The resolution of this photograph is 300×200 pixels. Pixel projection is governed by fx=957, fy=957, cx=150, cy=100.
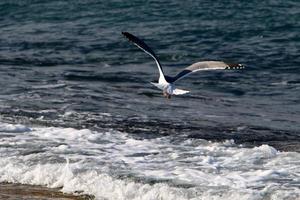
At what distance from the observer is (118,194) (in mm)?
11078

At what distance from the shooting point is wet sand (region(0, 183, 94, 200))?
436 inches

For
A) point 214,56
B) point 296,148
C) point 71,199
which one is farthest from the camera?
point 214,56

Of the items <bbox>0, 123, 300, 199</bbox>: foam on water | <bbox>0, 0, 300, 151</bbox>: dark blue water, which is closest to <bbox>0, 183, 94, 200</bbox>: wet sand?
<bbox>0, 123, 300, 199</bbox>: foam on water

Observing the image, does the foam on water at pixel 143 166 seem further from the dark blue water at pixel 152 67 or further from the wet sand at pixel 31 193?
the dark blue water at pixel 152 67

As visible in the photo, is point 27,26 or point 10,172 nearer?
point 10,172

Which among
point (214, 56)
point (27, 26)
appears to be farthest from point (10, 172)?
point (27, 26)

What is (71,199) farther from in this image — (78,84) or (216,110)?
(78,84)

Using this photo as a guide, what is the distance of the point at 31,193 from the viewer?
444 inches

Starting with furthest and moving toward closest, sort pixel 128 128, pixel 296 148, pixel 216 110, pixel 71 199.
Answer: pixel 216 110 → pixel 128 128 → pixel 296 148 → pixel 71 199

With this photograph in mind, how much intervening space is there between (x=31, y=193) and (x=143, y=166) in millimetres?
1612

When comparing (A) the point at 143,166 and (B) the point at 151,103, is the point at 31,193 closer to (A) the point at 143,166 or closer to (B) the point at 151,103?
(A) the point at 143,166

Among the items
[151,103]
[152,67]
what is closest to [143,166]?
[151,103]

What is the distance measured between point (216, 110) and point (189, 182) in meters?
4.87

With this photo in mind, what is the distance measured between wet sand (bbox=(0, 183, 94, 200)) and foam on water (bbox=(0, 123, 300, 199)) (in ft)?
0.48
